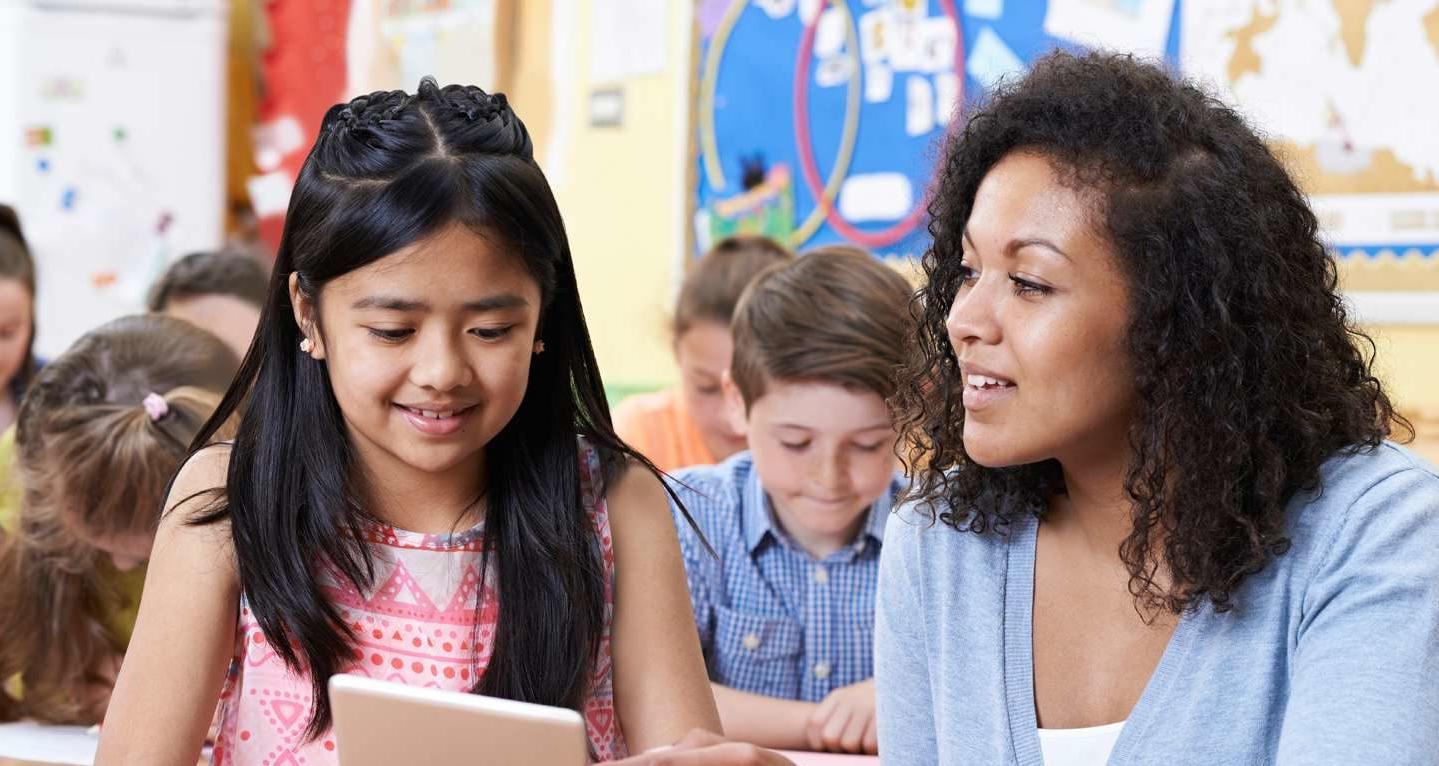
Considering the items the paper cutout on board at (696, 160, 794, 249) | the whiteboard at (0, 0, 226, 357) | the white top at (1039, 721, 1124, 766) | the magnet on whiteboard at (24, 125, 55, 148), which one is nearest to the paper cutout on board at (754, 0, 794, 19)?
the paper cutout on board at (696, 160, 794, 249)

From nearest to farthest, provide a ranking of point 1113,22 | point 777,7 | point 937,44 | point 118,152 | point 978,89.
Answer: point 978,89, point 1113,22, point 937,44, point 777,7, point 118,152

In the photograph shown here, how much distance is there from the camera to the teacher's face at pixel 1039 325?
1.16m

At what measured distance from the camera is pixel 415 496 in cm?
144

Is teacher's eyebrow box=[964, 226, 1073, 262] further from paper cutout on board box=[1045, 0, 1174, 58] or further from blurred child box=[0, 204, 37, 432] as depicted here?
blurred child box=[0, 204, 37, 432]

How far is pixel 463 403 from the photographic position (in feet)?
4.24

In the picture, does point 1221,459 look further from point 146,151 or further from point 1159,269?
point 146,151

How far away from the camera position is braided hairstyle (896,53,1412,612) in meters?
1.15

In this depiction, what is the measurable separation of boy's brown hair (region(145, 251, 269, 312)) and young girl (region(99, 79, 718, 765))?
173cm

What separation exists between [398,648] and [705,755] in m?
0.44

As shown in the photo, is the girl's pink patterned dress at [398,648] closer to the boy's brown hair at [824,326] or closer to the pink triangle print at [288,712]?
the pink triangle print at [288,712]

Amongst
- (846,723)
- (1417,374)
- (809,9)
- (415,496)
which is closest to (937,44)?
(809,9)

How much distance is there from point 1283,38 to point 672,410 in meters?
1.32

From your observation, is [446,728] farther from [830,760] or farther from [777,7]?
[777,7]

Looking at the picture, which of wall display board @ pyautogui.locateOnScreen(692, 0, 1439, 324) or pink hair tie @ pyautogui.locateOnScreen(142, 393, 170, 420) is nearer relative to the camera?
pink hair tie @ pyautogui.locateOnScreen(142, 393, 170, 420)
